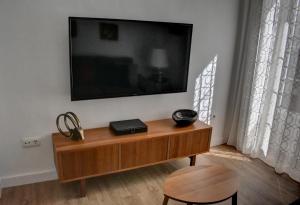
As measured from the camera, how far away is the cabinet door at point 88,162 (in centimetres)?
225

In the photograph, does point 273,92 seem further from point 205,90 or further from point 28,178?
point 28,178

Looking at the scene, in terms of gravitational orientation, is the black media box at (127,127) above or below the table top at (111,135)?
above

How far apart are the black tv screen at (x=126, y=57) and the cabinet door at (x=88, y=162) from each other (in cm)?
52

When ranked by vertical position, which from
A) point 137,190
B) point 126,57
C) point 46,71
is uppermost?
point 126,57

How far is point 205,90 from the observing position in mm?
3262

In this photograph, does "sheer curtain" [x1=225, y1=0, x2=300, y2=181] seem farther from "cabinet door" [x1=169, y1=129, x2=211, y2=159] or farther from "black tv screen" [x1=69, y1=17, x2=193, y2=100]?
"black tv screen" [x1=69, y1=17, x2=193, y2=100]

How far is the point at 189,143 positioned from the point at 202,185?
83 cm

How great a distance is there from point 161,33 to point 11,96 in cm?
153

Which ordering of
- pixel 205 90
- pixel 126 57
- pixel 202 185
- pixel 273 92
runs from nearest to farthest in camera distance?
1. pixel 202 185
2. pixel 126 57
3. pixel 273 92
4. pixel 205 90

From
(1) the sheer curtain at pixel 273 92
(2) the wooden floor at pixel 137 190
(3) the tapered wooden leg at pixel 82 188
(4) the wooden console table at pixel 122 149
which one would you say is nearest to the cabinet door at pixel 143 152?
(4) the wooden console table at pixel 122 149

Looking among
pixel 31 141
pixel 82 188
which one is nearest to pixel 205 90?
pixel 82 188

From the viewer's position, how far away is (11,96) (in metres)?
2.34

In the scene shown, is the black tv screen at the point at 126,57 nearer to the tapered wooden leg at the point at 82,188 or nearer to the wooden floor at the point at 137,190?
the tapered wooden leg at the point at 82,188

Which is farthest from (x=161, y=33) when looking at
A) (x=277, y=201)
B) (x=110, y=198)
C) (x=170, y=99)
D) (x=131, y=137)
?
(x=277, y=201)
